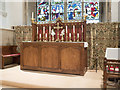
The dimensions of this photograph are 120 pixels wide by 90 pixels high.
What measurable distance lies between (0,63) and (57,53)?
7.27 feet

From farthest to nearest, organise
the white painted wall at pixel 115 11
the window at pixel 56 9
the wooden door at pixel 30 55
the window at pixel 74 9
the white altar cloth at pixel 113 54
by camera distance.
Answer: the window at pixel 56 9, the window at pixel 74 9, the white painted wall at pixel 115 11, the wooden door at pixel 30 55, the white altar cloth at pixel 113 54

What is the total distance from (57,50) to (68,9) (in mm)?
2823

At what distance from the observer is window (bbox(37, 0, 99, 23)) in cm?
553

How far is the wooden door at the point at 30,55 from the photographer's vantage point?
4004mm

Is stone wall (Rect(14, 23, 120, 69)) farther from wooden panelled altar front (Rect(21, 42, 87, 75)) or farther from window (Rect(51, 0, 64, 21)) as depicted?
window (Rect(51, 0, 64, 21))

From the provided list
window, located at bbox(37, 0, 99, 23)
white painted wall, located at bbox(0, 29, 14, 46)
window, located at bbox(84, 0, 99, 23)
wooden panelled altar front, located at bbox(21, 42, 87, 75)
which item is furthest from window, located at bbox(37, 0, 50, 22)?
wooden panelled altar front, located at bbox(21, 42, 87, 75)

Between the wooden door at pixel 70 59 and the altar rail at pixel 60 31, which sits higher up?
the altar rail at pixel 60 31

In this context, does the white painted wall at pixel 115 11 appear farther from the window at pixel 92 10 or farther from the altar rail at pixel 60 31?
the altar rail at pixel 60 31

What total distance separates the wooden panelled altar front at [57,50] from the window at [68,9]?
1.37m

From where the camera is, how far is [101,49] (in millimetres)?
4320

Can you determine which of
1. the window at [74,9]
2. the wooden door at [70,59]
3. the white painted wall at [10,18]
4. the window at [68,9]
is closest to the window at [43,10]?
the window at [68,9]

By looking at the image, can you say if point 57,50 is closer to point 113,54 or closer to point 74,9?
point 113,54

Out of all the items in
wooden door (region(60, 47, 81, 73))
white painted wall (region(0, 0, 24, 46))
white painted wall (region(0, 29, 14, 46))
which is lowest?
wooden door (region(60, 47, 81, 73))

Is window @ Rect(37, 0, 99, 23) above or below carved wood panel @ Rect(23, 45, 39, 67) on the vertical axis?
above
